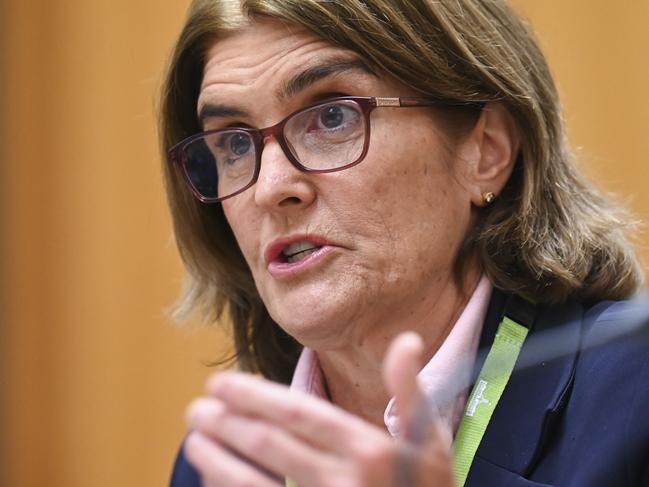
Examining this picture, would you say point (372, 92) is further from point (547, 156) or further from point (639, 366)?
point (639, 366)

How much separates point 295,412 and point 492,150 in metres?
0.83

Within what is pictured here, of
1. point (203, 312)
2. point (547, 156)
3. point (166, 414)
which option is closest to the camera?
point (547, 156)

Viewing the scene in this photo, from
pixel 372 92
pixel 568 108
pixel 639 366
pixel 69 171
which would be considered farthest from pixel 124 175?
pixel 639 366

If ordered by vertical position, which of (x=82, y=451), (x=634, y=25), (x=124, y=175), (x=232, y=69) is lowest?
(x=82, y=451)

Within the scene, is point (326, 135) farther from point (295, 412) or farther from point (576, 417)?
point (295, 412)

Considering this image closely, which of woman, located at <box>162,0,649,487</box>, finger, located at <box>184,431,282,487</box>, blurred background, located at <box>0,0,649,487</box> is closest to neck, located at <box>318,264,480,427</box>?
woman, located at <box>162,0,649,487</box>

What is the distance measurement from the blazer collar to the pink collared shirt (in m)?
0.02

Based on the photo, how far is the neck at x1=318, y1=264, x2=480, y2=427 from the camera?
1482 millimetres

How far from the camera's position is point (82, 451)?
8.73 feet

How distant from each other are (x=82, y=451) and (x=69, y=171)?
79cm

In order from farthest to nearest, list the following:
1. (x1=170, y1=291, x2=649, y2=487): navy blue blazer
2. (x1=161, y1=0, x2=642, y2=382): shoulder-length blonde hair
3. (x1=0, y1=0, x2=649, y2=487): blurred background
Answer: (x1=0, y1=0, x2=649, y2=487): blurred background → (x1=161, y1=0, x2=642, y2=382): shoulder-length blonde hair → (x1=170, y1=291, x2=649, y2=487): navy blue blazer

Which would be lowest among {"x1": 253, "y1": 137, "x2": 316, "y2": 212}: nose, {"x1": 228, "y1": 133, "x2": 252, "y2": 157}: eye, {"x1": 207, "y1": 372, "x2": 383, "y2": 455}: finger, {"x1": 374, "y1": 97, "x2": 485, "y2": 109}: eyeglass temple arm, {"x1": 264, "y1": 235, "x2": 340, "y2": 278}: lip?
{"x1": 207, "y1": 372, "x2": 383, "y2": 455}: finger

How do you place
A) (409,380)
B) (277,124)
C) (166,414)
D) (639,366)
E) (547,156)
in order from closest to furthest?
1. (409,380)
2. (639,366)
3. (277,124)
4. (547,156)
5. (166,414)

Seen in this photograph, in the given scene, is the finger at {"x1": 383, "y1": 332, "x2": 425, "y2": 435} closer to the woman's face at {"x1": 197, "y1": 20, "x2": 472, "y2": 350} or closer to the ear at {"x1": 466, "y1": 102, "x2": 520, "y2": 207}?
the woman's face at {"x1": 197, "y1": 20, "x2": 472, "y2": 350}
